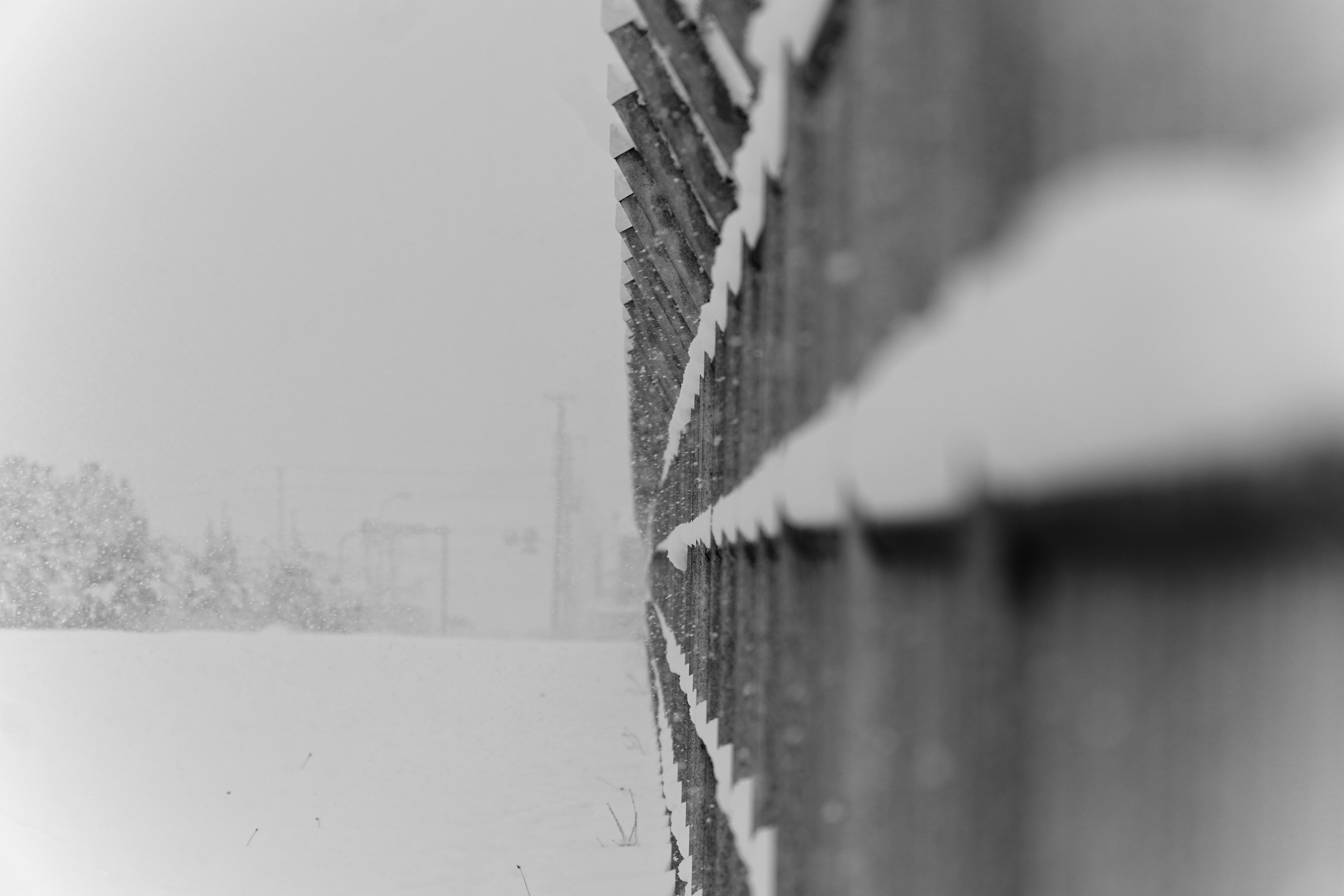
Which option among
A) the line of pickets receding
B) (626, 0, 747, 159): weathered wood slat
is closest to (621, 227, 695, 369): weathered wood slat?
the line of pickets receding

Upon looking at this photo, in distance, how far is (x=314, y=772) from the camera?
38.0 ft

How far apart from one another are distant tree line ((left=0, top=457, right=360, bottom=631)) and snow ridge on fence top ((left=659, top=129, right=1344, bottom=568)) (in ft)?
157

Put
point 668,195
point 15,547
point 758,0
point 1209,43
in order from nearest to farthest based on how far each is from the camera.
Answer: point 1209,43 → point 758,0 → point 668,195 → point 15,547

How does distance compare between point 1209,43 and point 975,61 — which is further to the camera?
point 975,61

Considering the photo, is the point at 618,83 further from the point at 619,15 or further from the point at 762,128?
the point at 762,128

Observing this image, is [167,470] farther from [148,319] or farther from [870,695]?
[870,695]

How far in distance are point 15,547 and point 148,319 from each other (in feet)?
140

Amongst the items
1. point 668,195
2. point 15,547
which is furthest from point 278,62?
point 668,195

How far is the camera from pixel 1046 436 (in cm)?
56

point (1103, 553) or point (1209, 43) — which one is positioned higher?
point (1209, 43)

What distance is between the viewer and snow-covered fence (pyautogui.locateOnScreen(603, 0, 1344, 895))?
49 centimetres

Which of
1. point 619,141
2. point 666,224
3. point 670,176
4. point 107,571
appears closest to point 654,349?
point 619,141

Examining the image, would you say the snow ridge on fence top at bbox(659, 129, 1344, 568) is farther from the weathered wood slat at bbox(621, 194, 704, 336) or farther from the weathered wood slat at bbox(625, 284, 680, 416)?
the weathered wood slat at bbox(625, 284, 680, 416)

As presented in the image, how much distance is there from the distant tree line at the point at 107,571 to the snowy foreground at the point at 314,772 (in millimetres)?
20788
